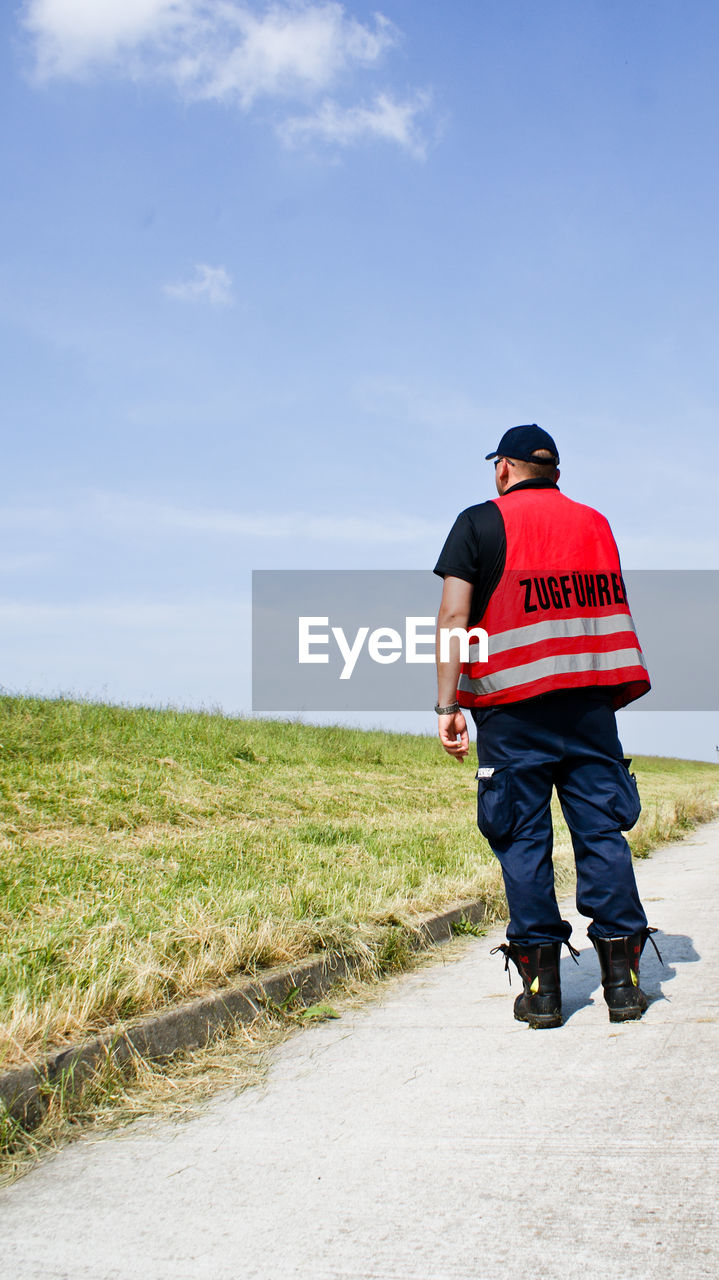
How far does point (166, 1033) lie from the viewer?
10.7 ft

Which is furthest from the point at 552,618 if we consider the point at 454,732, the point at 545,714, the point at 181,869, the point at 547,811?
the point at 181,869

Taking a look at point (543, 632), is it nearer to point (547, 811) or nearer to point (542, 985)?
point (547, 811)

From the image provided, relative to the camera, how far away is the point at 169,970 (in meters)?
3.59

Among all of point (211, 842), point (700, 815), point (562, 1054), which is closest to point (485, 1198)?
point (562, 1054)

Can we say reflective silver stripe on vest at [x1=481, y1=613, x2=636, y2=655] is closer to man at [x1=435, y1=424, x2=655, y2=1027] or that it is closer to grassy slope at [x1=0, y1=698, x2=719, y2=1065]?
man at [x1=435, y1=424, x2=655, y2=1027]

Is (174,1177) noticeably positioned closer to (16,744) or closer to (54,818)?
(54,818)

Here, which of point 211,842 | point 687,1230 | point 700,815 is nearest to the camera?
point 687,1230

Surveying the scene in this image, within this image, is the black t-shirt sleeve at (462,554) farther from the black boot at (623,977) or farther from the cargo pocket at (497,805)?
the black boot at (623,977)

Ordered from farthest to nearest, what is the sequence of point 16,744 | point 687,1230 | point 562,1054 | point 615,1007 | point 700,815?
point 700,815
point 16,744
point 615,1007
point 562,1054
point 687,1230

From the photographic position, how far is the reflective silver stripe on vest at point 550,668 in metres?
3.54

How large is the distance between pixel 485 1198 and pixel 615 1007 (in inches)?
59.3

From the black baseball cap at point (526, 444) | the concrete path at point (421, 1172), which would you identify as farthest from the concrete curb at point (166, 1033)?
the black baseball cap at point (526, 444)

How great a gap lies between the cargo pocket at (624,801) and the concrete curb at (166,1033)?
147cm

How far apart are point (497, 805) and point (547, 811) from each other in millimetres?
212
